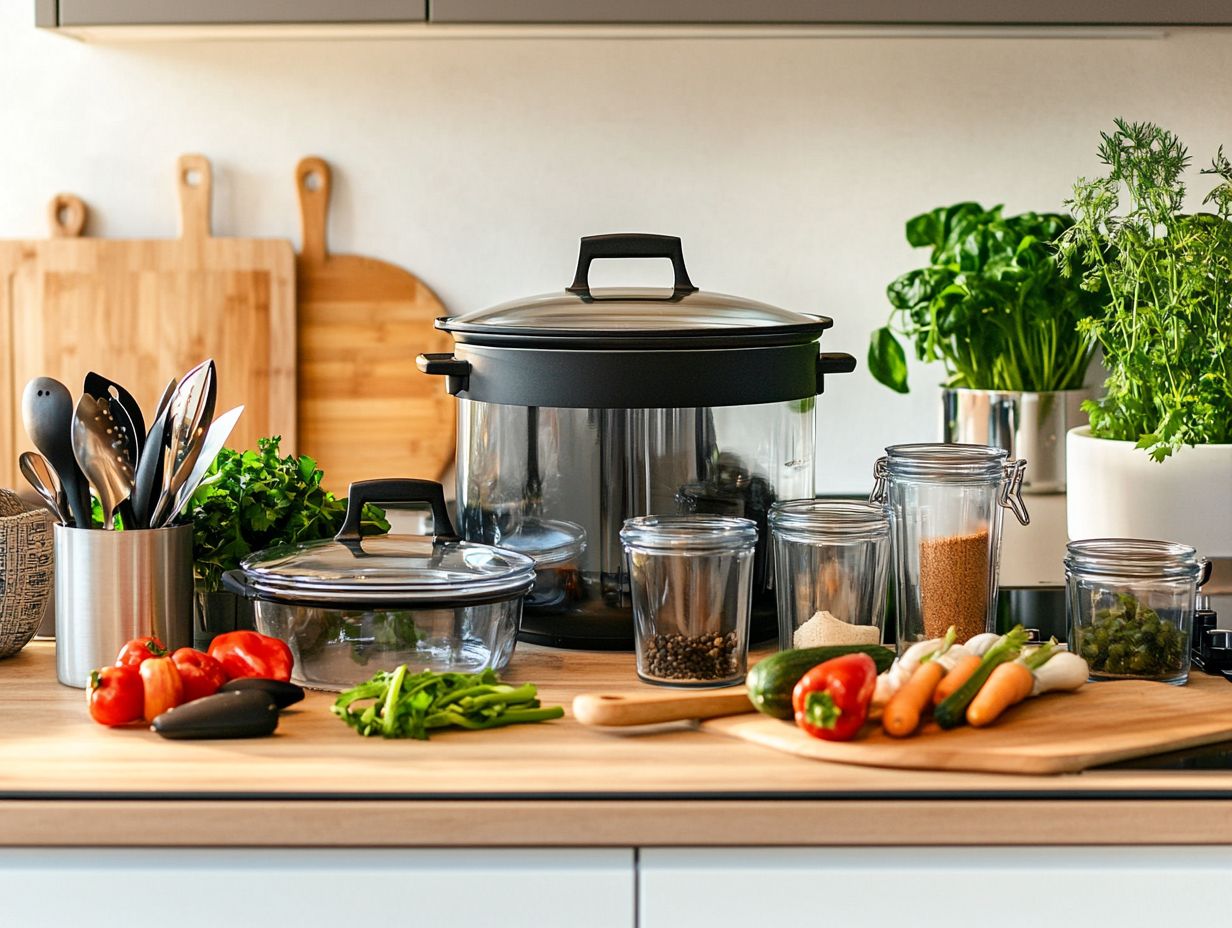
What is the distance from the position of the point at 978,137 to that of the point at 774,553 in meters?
1.35

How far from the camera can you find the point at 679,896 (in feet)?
2.84

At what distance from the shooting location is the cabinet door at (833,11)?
1.94 m

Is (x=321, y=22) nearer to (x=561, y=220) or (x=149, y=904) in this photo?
(x=561, y=220)

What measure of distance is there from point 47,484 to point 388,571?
11.5 inches

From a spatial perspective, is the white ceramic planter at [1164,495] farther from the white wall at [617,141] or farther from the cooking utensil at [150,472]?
the white wall at [617,141]

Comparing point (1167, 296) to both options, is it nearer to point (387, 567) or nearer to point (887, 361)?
point (387, 567)

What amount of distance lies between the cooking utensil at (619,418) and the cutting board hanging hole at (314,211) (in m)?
1.11

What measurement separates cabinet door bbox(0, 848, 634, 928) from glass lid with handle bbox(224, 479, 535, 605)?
225 mm

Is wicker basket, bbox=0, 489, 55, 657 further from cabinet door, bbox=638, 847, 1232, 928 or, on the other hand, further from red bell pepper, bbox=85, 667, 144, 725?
cabinet door, bbox=638, 847, 1232, 928

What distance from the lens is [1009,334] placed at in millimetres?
1941

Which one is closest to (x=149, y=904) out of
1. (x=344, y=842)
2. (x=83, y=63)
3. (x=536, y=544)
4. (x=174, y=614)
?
(x=344, y=842)

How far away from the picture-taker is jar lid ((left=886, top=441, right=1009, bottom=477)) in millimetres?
1149

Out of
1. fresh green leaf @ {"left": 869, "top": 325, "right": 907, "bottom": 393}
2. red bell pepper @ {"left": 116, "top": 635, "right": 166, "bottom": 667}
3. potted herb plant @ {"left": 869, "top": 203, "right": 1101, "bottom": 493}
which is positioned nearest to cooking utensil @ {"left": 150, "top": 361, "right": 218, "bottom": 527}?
red bell pepper @ {"left": 116, "top": 635, "right": 166, "bottom": 667}

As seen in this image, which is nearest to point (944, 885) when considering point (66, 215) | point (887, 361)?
point (887, 361)
